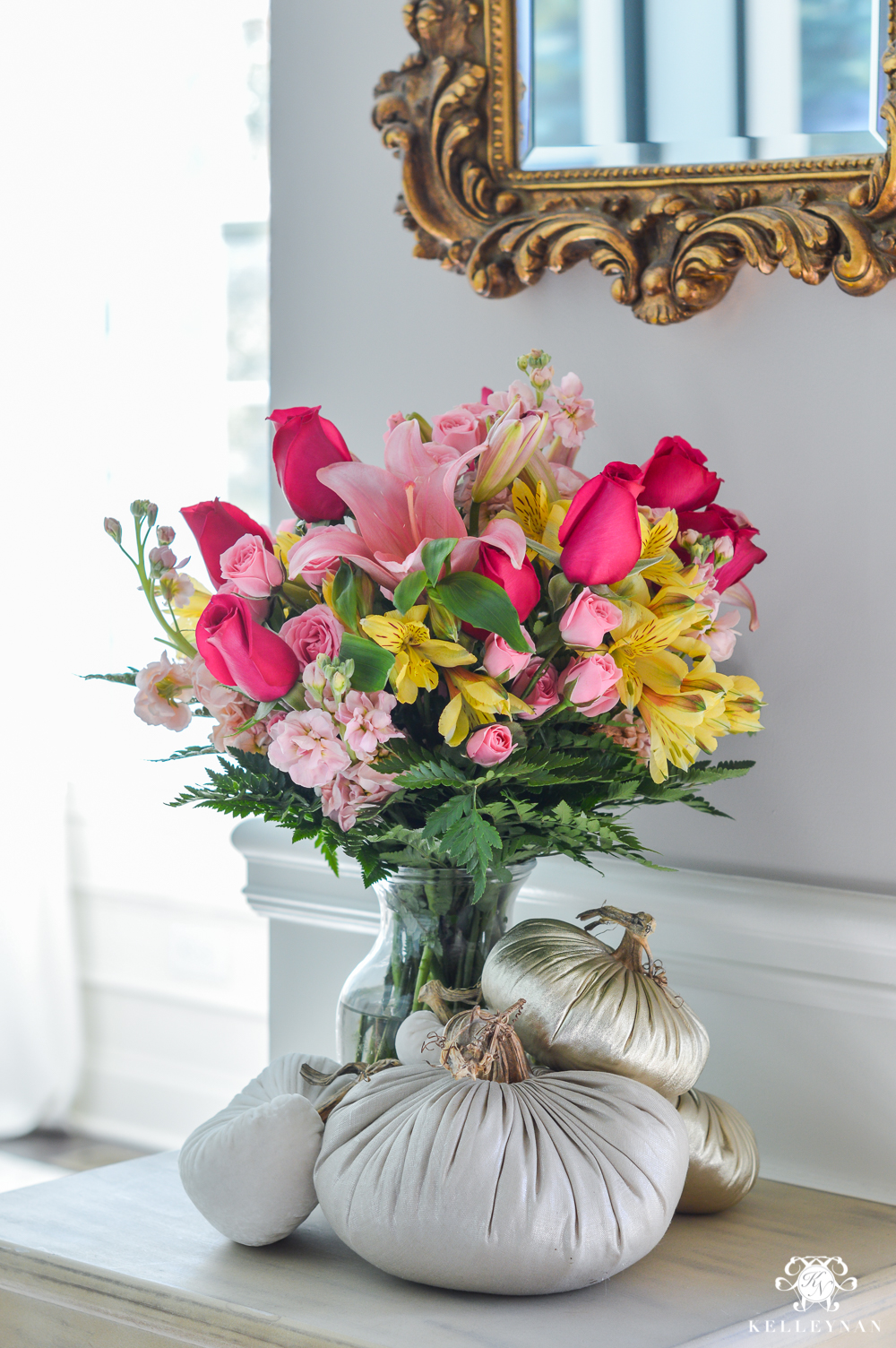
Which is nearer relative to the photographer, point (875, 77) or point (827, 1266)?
point (827, 1266)

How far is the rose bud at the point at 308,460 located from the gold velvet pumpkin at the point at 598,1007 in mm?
289

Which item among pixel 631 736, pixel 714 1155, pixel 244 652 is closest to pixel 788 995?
pixel 714 1155

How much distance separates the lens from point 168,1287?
0.71 meters

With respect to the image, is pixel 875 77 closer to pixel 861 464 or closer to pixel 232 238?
pixel 861 464

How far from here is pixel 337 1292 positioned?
716 mm

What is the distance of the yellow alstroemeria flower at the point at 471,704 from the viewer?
72cm

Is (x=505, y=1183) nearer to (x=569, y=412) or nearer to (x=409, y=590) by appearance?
(x=409, y=590)

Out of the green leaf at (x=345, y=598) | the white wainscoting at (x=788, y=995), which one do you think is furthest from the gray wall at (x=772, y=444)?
the green leaf at (x=345, y=598)

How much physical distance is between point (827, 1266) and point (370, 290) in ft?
2.80

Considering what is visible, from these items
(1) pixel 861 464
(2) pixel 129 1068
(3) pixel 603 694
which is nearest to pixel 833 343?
(1) pixel 861 464

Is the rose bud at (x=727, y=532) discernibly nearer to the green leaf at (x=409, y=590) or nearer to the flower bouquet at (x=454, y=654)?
the flower bouquet at (x=454, y=654)

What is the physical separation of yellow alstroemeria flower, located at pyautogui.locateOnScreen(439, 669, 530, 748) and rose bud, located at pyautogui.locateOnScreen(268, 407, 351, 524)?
0.13 m

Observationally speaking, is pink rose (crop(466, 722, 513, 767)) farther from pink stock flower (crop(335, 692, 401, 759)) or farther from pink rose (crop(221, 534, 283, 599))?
pink rose (crop(221, 534, 283, 599))

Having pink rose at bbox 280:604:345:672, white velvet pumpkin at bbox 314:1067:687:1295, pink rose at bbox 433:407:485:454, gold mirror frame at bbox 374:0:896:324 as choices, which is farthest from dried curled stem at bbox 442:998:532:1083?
gold mirror frame at bbox 374:0:896:324
